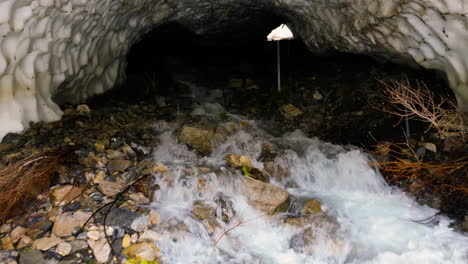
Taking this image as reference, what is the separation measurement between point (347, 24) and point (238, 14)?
9.29 feet

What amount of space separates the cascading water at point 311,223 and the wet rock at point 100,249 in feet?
1.42

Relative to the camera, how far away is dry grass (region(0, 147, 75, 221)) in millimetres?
3033

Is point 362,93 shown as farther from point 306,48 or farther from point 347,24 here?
point 306,48

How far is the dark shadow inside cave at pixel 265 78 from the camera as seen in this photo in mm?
5198

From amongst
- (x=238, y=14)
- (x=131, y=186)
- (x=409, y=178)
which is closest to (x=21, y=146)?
(x=131, y=186)

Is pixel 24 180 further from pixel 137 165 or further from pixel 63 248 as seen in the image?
pixel 137 165

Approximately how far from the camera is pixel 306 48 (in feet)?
25.9

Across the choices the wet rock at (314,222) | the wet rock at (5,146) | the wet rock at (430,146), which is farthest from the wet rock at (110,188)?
the wet rock at (430,146)

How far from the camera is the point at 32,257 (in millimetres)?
2721

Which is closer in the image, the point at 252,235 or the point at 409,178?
the point at 252,235

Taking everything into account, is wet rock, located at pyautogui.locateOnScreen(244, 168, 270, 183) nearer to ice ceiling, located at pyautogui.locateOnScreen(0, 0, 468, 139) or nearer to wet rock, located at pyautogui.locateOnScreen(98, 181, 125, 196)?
wet rock, located at pyautogui.locateOnScreen(98, 181, 125, 196)

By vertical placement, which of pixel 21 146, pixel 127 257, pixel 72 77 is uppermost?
pixel 72 77

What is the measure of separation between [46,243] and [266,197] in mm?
1951

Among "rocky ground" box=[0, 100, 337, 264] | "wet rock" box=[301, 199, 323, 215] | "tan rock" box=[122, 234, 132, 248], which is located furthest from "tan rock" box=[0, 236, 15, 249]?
"wet rock" box=[301, 199, 323, 215]
